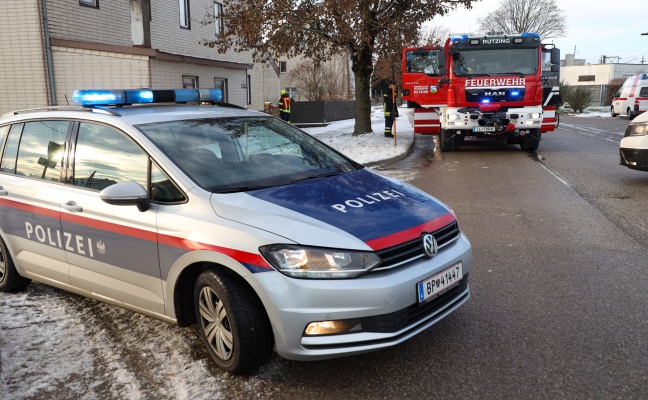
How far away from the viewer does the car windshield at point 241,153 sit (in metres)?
3.56

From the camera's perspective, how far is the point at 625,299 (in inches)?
167

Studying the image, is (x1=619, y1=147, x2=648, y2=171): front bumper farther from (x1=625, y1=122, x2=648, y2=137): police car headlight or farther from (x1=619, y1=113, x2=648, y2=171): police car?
(x1=625, y1=122, x2=648, y2=137): police car headlight

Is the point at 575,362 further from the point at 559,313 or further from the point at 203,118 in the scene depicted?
the point at 203,118

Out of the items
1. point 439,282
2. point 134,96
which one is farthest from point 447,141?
point 439,282

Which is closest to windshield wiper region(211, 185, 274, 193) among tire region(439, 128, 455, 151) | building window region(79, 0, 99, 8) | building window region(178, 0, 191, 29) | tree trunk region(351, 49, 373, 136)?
tire region(439, 128, 455, 151)

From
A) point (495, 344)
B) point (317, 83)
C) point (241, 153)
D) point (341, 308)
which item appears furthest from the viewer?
point (317, 83)

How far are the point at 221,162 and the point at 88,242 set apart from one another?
1.06 m

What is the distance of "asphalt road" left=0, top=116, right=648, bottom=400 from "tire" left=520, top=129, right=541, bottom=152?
322 inches

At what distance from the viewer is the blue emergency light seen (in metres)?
4.21

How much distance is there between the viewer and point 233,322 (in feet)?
10.0

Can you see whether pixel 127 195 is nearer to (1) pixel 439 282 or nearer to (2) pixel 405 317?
(2) pixel 405 317

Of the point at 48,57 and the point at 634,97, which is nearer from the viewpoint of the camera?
the point at 48,57

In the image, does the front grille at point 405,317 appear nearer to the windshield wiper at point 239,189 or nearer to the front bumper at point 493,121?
the windshield wiper at point 239,189

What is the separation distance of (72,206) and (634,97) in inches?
1283
